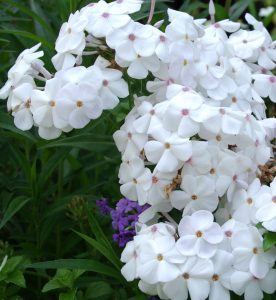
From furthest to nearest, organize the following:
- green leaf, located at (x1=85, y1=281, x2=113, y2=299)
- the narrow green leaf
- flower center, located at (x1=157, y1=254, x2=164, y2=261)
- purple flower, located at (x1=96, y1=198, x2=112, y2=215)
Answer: the narrow green leaf, purple flower, located at (x1=96, y1=198, x2=112, y2=215), green leaf, located at (x1=85, y1=281, x2=113, y2=299), flower center, located at (x1=157, y1=254, x2=164, y2=261)

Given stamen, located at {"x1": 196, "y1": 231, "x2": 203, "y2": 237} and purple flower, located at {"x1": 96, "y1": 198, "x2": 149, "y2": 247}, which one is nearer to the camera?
stamen, located at {"x1": 196, "y1": 231, "x2": 203, "y2": 237}

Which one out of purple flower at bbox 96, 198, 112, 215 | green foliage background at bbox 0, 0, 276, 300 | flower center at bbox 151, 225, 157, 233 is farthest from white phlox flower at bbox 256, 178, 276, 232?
purple flower at bbox 96, 198, 112, 215

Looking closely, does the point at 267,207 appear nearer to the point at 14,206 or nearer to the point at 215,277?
the point at 215,277

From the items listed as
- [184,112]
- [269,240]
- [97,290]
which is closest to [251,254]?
[269,240]

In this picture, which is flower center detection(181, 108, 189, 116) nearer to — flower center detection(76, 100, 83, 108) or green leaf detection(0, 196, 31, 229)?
flower center detection(76, 100, 83, 108)

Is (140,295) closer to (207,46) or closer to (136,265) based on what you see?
(136,265)

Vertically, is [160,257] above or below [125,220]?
above

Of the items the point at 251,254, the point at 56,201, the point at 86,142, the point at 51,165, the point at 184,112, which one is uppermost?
the point at 184,112
